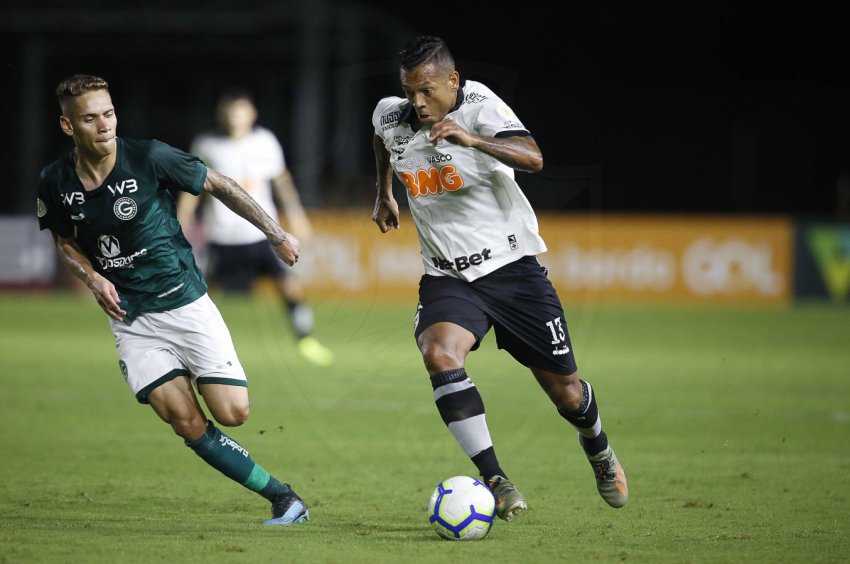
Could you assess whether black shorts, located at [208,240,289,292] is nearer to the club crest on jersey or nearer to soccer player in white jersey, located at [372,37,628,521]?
soccer player in white jersey, located at [372,37,628,521]

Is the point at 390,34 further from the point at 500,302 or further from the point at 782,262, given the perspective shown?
the point at 500,302

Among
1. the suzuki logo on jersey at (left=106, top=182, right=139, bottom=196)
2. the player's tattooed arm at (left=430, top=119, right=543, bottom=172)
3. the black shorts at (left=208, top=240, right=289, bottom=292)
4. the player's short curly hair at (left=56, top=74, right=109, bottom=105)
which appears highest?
the player's short curly hair at (left=56, top=74, right=109, bottom=105)

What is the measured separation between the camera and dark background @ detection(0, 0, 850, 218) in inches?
1024

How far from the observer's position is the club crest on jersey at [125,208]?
582 cm

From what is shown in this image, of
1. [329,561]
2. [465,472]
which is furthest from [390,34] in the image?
[329,561]

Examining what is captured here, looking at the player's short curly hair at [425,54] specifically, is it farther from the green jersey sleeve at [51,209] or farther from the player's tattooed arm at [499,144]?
the green jersey sleeve at [51,209]

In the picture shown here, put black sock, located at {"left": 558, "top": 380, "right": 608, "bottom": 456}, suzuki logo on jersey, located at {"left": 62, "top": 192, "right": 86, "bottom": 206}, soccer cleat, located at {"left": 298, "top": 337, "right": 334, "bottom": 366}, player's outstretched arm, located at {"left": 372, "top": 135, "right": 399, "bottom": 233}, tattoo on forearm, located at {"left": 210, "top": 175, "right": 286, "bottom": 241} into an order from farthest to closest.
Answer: soccer cleat, located at {"left": 298, "top": 337, "right": 334, "bottom": 366}, player's outstretched arm, located at {"left": 372, "top": 135, "right": 399, "bottom": 233}, black sock, located at {"left": 558, "top": 380, "right": 608, "bottom": 456}, tattoo on forearm, located at {"left": 210, "top": 175, "right": 286, "bottom": 241}, suzuki logo on jersey, located at {"left": 62, "top": 192, "right": 86, "bottom": 206}

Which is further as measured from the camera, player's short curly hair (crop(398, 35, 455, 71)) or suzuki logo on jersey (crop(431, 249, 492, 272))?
suzuki logo on jersey (crop(431, 249, 492, 272))

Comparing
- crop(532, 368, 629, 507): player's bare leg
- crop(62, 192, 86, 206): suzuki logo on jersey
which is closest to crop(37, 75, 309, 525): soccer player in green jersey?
crop(62, 192, 86, 206): suzuki logo on jersey

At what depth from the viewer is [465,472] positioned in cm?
748

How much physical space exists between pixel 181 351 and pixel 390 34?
77.9 ft

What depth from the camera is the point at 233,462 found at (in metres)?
5.95

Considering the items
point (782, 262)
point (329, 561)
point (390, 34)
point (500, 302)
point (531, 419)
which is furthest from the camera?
point (390, 34)

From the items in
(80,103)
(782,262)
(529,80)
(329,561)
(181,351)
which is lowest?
(782,262)
